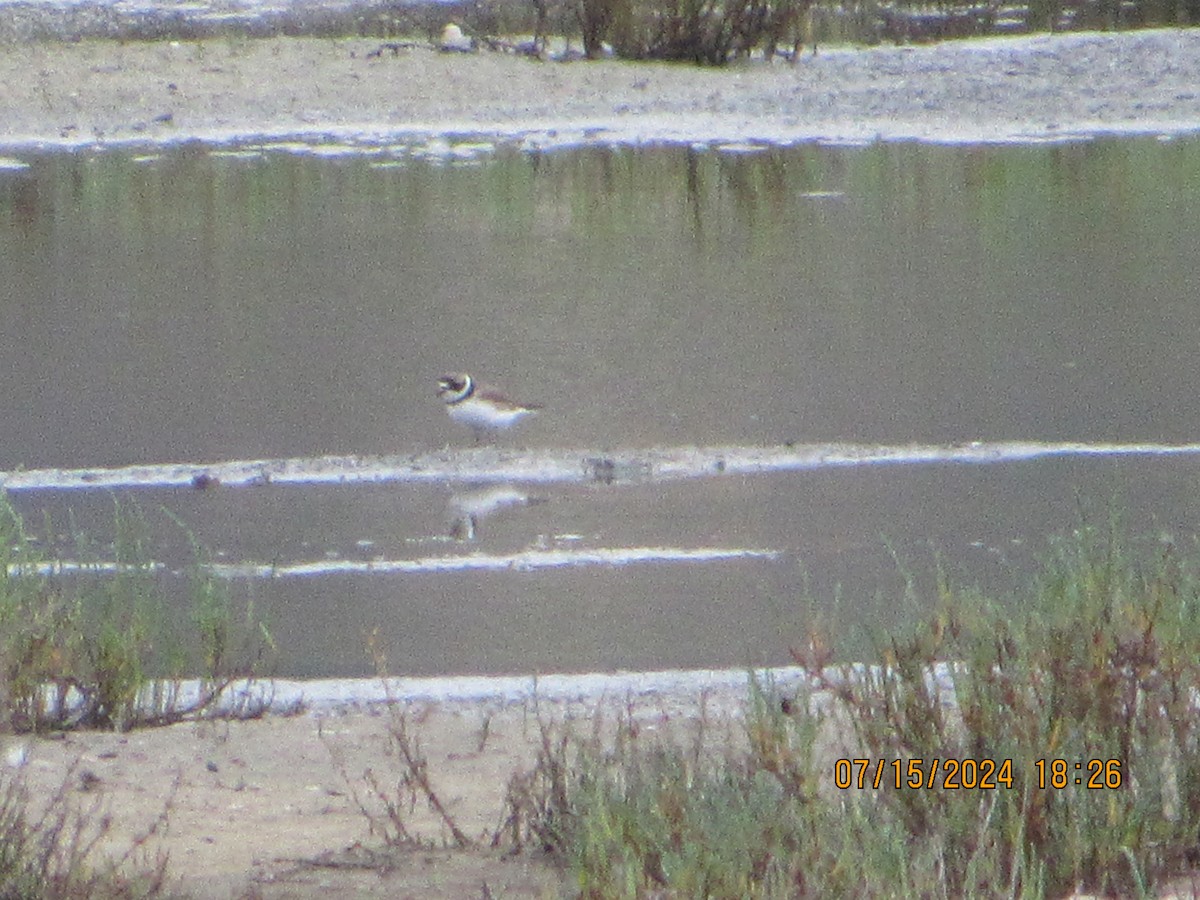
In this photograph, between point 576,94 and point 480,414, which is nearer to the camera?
point 480,414

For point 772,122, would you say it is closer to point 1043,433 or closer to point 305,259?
point 305,259

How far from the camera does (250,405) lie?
10.8 meters

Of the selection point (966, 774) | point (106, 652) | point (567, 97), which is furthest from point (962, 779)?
point (567, 97)

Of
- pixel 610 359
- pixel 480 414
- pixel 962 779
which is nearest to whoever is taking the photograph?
pixel 962 779

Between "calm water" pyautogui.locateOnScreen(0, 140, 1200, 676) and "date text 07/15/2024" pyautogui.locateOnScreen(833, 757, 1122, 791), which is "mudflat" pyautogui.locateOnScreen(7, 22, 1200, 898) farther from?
"date text 07/15/2024" pyautogui.locateOnScreen(833, 757, 1122, 791)

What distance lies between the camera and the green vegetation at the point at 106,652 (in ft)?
19.5

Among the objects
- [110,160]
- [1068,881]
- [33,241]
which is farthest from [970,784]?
[110,160]

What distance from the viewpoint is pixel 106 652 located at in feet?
19.9

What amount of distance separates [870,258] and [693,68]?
10.4m

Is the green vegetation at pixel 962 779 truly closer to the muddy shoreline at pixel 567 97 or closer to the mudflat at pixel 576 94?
the muddy shoreline at pixel 567 97

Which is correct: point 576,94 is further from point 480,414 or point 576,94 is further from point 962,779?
point 962,779

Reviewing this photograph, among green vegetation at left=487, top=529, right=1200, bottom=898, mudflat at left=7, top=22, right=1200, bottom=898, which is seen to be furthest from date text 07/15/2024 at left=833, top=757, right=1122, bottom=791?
mudflat at left=7, top=22, right=1200, bottom=898

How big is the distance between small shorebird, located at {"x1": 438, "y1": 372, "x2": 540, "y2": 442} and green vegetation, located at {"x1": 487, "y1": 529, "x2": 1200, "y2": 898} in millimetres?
4956

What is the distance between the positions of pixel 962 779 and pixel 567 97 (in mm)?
18559
